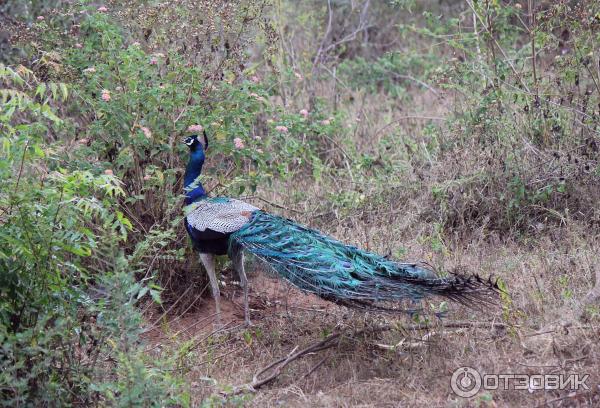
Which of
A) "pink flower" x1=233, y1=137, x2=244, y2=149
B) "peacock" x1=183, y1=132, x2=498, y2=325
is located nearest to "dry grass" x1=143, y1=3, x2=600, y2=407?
"peacock" x1=183, y1=132, x2=498, y2=325

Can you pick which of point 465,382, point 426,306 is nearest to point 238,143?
point 426,306

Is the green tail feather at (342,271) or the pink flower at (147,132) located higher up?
the pink flower at (147,132)

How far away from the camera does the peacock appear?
4.30 meters

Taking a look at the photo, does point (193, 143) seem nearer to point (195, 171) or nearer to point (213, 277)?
point (195, 171)

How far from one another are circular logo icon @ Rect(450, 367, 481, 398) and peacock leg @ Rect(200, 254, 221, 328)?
1.72 metres

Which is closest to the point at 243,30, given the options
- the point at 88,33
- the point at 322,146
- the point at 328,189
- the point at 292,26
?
the point at 88,33

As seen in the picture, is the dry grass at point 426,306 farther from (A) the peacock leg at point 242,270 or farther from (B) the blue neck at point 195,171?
(B) the blue neck at point 195,171

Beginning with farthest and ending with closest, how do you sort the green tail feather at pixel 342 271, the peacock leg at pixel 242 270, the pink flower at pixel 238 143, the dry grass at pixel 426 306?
the pink flower at pixel 238 143
the peacock leg at pixel 242 270
the green tail feather at pixel 342 271
the dry grass at pixel 426 306

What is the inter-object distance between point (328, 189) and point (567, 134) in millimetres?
1848

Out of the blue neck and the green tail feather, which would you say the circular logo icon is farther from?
the blue neck

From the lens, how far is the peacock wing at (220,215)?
5043 millimetres

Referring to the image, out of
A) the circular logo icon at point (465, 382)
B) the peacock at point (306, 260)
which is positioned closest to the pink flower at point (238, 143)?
the peacock at point (306, 260)

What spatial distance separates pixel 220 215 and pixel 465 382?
5.82 ft

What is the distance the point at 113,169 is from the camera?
17.7 feet
